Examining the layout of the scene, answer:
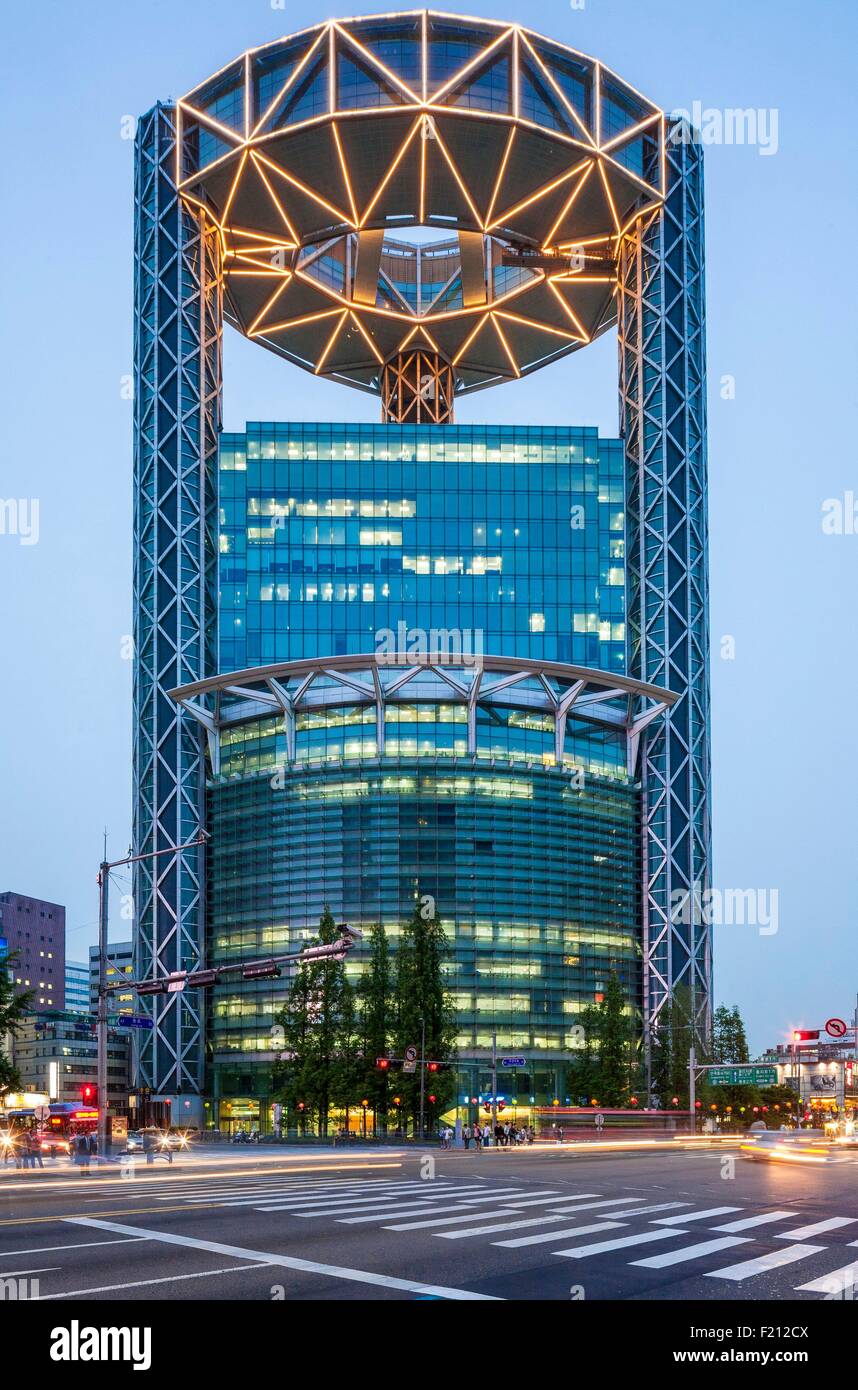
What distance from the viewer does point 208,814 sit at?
11775 centimetres

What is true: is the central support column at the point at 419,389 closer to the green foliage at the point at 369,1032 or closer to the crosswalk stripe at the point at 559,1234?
the green foliage at the point at 369,1032

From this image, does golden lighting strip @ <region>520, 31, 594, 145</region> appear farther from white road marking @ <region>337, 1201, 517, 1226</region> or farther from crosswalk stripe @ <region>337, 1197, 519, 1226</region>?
white road marking @ <region>337, 1201, 517, 1226</region>

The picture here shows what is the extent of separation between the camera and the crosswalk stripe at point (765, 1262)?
57.8ft

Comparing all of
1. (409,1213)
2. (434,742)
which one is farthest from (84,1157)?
(434,742)

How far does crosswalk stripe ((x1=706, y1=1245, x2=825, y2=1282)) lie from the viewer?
1761 centimetres

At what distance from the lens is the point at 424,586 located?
12231 centimetres

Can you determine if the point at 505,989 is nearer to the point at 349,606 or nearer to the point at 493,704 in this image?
the point at 493,704

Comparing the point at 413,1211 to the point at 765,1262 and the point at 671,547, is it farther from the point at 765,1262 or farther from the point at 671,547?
the point at 671,547

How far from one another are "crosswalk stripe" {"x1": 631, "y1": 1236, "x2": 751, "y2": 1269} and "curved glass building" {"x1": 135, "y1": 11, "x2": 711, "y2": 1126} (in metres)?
83.8

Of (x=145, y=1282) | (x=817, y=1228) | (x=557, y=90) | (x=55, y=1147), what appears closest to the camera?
(x=145, y=1282)

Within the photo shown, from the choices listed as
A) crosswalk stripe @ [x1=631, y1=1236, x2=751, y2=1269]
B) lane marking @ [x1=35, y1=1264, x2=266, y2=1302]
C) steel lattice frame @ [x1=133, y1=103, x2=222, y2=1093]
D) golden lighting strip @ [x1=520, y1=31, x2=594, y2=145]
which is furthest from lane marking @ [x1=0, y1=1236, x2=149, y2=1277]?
golden lighting strip @ [x1=520, y1=31, x2=594, y2=145]

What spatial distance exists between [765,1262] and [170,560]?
106982 millimetres
